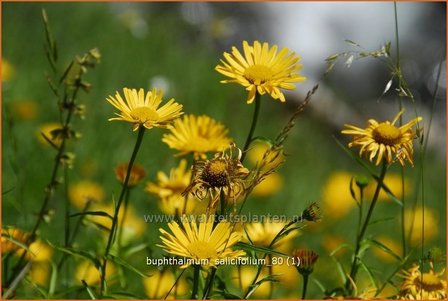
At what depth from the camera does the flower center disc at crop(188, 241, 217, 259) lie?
93cm

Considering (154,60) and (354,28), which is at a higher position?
(354,28)

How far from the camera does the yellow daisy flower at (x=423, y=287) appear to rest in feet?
3.42

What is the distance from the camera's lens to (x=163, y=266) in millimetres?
1156

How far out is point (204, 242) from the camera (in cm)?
95

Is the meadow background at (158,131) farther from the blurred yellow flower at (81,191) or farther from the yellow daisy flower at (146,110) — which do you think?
the yellow daisy flower at (146,110)

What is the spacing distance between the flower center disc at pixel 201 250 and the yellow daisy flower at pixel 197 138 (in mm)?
231

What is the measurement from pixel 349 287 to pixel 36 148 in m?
1.57

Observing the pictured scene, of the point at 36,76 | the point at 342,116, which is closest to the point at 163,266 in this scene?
the point at 36,76

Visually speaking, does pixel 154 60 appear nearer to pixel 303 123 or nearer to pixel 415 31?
pixel 303 123

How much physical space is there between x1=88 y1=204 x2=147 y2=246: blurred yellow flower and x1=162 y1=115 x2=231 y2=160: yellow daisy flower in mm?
161

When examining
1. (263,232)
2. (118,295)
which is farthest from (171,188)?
(118,295)

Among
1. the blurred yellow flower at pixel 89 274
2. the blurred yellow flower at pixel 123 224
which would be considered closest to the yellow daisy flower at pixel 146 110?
the blurred yellow flower at pixel 123 224

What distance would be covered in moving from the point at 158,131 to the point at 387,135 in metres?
1.86

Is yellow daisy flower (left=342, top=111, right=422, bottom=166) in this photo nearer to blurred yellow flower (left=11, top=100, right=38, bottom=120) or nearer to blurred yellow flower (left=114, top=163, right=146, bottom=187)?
blurred yellow flower (left=114, top=163, right=146, bottom=187)
